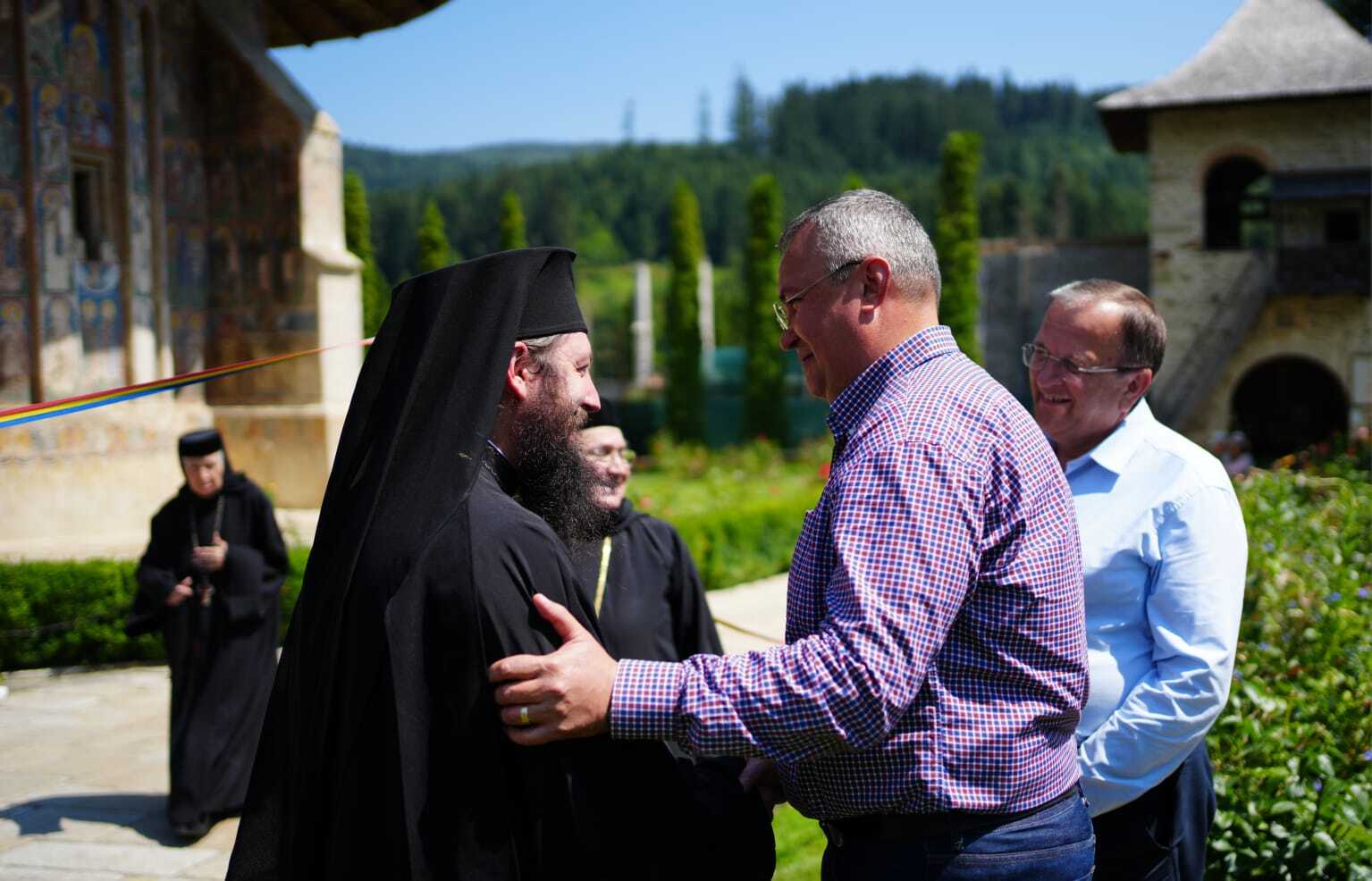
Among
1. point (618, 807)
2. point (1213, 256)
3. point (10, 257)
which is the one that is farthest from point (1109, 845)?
point (1213, 256)

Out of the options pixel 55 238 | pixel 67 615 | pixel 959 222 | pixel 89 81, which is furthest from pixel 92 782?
pixel 959 222

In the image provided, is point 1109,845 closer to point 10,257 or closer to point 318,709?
point 318,709

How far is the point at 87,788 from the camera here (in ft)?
21.2

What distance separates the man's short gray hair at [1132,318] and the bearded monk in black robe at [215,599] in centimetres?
465

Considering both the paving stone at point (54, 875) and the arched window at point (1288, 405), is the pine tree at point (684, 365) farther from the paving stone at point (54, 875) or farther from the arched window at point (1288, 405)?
the paving stone at point (54, 875)

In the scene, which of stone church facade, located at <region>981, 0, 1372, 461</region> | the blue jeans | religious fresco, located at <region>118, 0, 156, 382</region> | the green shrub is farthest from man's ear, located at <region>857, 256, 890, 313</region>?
stone church facade, located at <region>981, 0, 1372, 461</region>

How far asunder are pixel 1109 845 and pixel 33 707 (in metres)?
7.53

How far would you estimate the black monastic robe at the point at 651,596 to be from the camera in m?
4.68

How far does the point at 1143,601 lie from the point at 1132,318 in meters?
0.77

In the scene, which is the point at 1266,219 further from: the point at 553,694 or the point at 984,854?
the point at 553,694

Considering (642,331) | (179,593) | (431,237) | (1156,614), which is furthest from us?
(642,331)

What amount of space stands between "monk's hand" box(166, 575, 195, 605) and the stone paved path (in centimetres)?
107

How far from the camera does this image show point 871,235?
214 cm

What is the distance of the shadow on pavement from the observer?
5.86 metres
